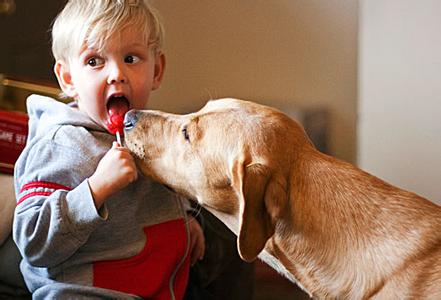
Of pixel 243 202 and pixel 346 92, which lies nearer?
pixel 243 202

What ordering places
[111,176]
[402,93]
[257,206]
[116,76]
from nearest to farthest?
[257,206], [111,176], [116,76], [402,93]

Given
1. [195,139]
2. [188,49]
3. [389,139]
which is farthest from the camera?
[188,49]

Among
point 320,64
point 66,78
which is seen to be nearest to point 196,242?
point 66,78

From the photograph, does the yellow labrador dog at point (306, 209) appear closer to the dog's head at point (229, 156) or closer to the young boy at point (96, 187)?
the dog's head at point (229, 156)

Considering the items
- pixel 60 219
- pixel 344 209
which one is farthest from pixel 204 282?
pixel 344 209

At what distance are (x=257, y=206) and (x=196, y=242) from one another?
568mm

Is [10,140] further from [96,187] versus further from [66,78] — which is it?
[96,187]

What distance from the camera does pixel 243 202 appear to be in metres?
1.32

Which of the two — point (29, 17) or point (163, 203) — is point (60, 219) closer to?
point (163, 203)

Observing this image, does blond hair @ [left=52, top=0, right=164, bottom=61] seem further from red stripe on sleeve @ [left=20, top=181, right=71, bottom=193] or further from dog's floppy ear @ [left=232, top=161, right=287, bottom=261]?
dog's floppy ear @ [left=232, top=161, right=287, bottom=261]

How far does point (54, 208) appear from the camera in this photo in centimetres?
150

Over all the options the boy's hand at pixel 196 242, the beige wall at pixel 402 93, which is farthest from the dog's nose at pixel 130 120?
the beige wall at pixel 402 93

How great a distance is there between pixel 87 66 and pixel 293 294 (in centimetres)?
121

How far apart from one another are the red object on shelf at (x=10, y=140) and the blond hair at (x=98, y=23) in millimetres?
230
